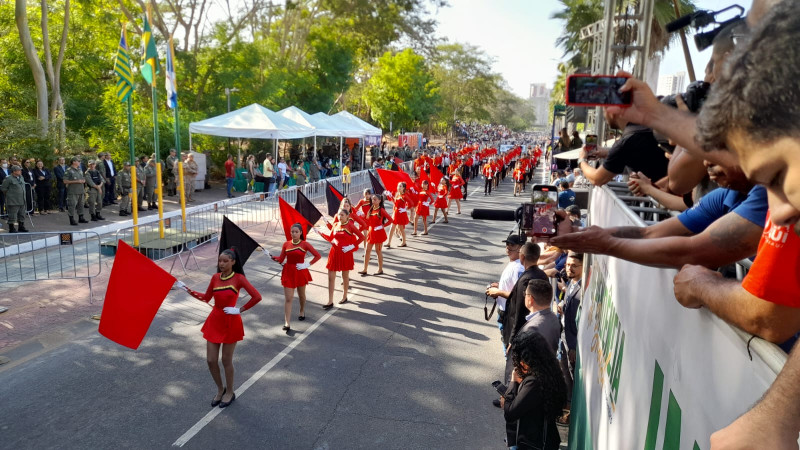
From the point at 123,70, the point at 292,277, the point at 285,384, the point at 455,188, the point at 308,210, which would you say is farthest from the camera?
the point at 455,188

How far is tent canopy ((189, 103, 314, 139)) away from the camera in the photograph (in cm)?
1814

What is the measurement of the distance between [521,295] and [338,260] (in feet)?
15.0

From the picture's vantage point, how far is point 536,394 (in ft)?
14.2

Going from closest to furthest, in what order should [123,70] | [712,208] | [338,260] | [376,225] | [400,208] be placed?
[712,208]
[338,260]
[123,70]
[376,225]
[400,208]

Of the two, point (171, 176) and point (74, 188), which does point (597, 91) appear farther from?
point (171, 176)

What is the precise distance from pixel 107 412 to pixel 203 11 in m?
25.1

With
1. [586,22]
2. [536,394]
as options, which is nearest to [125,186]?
[536,394]

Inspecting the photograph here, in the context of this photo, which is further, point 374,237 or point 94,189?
point 94,189

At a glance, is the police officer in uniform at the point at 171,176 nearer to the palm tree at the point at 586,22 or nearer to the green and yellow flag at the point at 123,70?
the green and yellow flag at the point at 123,70

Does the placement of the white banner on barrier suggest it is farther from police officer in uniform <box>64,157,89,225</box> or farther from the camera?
police officer in uniform <box>64,157,89,225</box>

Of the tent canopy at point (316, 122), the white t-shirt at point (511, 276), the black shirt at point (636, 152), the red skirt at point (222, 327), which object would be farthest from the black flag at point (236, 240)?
the tent canopy at point (316, 122)

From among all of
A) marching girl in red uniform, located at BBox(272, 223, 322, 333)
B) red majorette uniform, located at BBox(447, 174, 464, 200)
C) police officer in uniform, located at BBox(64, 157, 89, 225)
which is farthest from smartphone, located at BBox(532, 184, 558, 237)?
red majorette uniform, located at BBox(447, 174, 464, 200)

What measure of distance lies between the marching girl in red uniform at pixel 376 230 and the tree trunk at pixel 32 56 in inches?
494

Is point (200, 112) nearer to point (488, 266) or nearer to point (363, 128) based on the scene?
point (363, 128)
